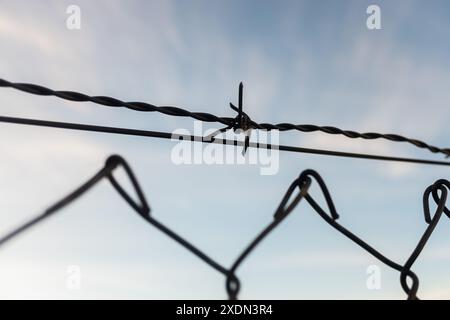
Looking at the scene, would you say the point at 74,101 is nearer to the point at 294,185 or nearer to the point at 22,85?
the point at 22,85

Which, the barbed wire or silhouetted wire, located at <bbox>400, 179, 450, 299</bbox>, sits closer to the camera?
the barbed wire

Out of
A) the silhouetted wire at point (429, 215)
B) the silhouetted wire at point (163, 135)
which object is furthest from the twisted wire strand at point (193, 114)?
the silhouetted wire at point (429, 215)

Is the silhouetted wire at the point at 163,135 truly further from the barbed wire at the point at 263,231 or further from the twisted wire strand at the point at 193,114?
the barbed wire at the point at 263,231

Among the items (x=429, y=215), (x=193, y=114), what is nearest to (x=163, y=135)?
(x=193, y=114)

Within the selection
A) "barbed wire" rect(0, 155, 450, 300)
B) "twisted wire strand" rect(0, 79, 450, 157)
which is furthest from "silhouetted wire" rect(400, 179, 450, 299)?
"twisted wire strand" rect(0, 79, 450, 157)

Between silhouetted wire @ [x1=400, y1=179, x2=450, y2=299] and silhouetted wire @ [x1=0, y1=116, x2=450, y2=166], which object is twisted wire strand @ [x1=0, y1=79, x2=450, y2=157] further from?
silhouetted wire @ [x1=400, y1=179, x2=450, y2=299]

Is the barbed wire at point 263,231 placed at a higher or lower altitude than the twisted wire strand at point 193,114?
lower

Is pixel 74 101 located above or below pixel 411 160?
above

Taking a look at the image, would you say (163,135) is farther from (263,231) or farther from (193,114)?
(263,231)

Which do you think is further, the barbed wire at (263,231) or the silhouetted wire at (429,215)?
the silhouetted wire at (429,215)

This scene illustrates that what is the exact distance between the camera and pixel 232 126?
1738mm
